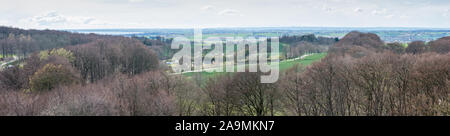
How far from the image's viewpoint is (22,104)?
19.6 meters

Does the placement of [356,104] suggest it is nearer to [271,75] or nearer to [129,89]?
[271,75]

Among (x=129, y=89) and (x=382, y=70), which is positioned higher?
(x=382, y=70)

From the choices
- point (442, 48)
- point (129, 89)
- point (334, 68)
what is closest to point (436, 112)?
point (334, 68)

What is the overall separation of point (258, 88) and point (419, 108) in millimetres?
14173

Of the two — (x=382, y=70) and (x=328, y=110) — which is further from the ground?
(x=382, y=70)

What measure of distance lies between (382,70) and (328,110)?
5.85 m

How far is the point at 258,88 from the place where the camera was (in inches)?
1190

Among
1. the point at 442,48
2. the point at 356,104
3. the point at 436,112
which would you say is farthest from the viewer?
the point at 442,48

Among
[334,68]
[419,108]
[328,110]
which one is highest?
[334,68]
